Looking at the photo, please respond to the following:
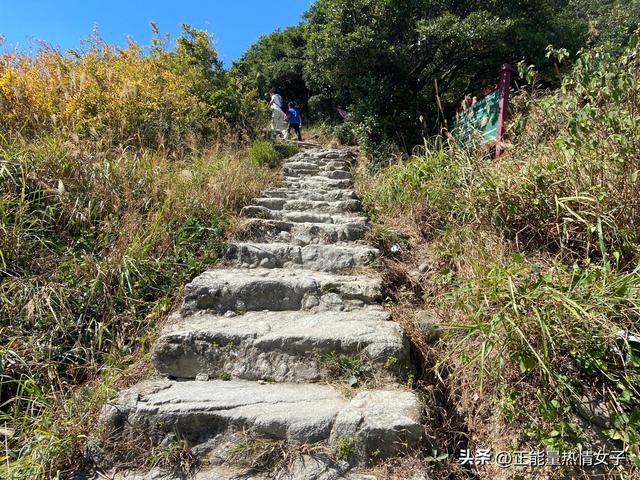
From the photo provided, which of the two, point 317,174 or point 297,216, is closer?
point 297,216

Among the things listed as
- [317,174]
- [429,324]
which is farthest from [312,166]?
[429,324]

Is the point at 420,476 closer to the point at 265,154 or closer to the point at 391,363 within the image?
the point at 391,363

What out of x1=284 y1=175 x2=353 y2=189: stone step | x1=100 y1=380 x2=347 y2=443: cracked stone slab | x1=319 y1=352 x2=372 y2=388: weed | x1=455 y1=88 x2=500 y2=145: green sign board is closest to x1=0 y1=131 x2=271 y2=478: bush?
x1=100 y1=380 x2=347 y2=443: cracked stone slab

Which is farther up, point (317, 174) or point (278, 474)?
point (317, 174)

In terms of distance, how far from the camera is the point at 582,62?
210cm

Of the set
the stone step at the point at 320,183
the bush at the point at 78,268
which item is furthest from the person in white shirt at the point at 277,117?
the bush at the point at 78,268

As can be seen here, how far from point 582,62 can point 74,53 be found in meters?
6.32

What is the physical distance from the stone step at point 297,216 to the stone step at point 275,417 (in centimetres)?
209

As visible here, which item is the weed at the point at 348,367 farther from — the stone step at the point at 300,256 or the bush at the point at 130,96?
the bush at the point at 130,96

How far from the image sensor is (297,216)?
374cm

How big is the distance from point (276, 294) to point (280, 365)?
60 cm

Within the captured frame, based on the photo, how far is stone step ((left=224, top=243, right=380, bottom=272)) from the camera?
287 centimetres

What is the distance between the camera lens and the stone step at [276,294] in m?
2.43


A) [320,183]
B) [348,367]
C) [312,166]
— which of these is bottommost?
[348,367]
